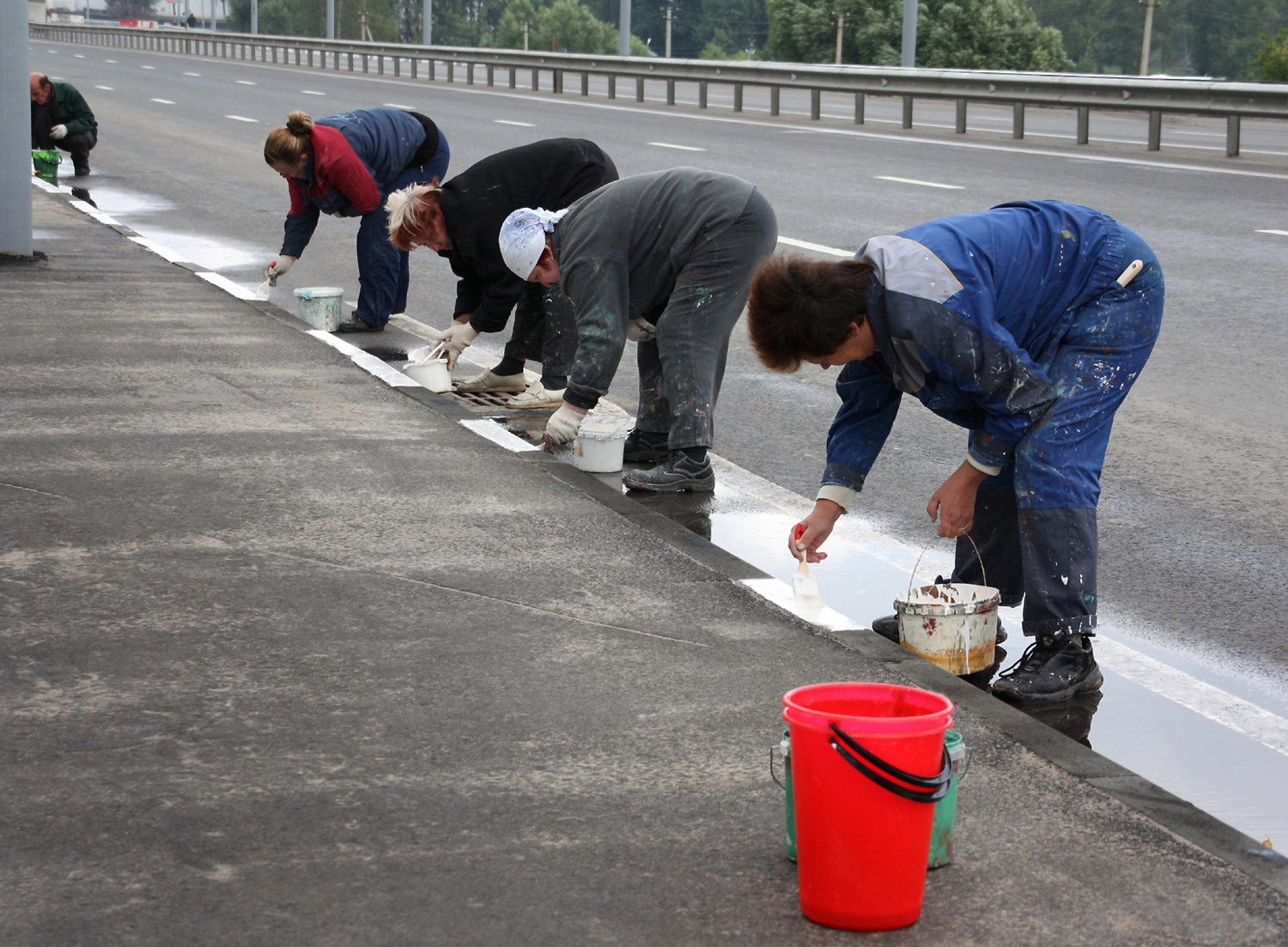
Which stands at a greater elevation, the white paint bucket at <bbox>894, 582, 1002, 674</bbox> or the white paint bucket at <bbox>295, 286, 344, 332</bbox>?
the white paint bucket at <bbox>295, 286, 344, 332</bbox>

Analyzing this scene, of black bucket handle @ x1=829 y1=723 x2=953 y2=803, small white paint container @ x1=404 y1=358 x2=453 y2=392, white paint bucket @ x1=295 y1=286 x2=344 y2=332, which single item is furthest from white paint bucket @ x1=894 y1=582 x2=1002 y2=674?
white paint bucket @ x1=295 y1=286 x2=344 y2=332

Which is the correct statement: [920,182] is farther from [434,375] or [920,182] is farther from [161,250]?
[434,375]

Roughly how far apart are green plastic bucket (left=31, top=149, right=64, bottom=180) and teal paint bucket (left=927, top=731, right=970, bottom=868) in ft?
56.5

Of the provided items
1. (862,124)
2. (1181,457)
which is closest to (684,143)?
(862,124)

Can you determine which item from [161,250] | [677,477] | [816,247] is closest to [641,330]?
[677,477]

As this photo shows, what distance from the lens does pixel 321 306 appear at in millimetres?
9281

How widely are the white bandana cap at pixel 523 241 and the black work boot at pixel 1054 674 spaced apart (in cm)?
239

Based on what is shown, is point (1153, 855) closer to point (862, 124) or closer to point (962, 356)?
point (962, 356)

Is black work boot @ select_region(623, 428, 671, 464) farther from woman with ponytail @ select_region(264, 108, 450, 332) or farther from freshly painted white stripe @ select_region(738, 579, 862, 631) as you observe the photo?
woman with ponytail @ select_region(264, 108, 450, 332)

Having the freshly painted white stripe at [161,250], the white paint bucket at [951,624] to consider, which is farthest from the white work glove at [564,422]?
the freshly painted white stripe at [161,250]

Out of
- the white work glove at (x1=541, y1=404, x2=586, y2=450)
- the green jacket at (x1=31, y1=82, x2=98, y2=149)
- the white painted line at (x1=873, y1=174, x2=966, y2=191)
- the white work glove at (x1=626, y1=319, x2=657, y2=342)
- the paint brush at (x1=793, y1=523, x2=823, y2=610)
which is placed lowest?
the paint brush at (x1=793, y1=523, x2=823, y2=610)

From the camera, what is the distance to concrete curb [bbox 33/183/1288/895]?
2990mm

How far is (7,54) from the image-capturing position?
11.1 meters

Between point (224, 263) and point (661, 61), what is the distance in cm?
1784
